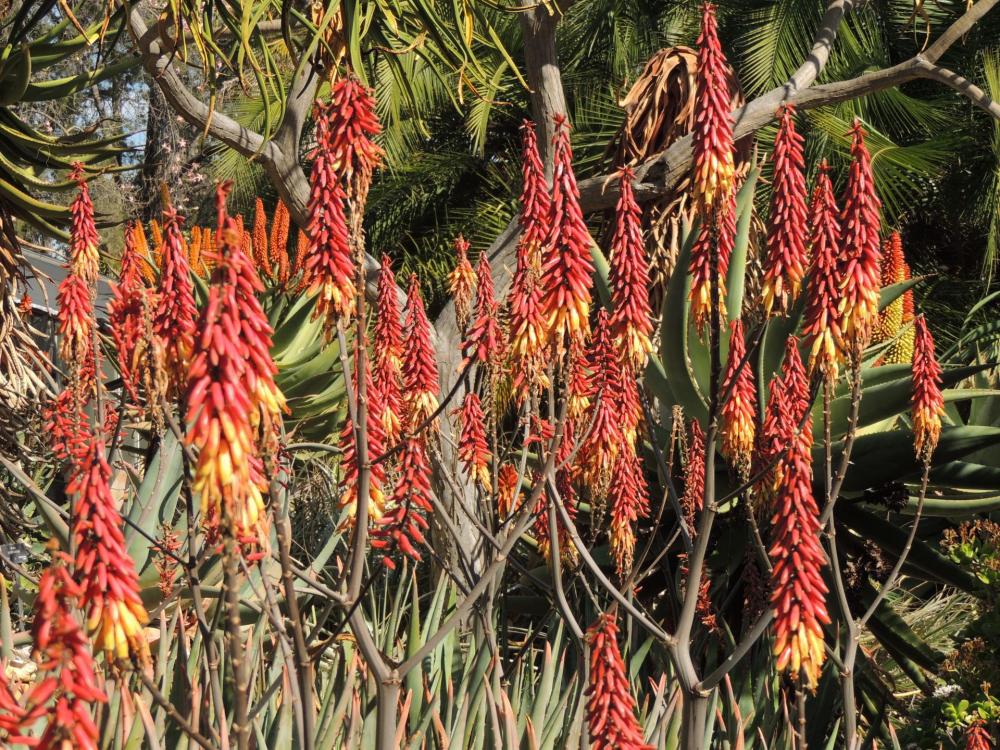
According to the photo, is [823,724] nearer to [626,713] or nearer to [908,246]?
[626,713]

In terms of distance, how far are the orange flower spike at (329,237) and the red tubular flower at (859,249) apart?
1075 millimetres

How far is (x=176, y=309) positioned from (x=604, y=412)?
4.03ft

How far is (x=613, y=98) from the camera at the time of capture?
1034cm

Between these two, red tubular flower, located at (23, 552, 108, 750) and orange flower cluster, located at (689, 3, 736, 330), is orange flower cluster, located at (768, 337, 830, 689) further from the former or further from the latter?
red tubular flower, located at (23, 552, 108, 750)

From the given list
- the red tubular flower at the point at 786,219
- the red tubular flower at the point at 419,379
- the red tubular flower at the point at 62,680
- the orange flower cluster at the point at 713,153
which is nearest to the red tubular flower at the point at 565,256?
the orange flower cluster at the point at 713,153

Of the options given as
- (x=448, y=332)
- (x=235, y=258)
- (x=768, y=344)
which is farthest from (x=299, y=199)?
(x=235, y=258)

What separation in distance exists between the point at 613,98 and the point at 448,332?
5.92 meters

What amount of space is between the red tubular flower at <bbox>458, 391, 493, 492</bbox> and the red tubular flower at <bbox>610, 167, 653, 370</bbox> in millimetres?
640

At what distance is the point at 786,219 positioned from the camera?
241 cm

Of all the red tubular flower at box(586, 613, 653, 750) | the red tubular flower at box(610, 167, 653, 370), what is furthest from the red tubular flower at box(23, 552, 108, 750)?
the red tubular flower at box(610, 167, 653, 370)

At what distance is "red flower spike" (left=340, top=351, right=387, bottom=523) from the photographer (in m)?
2.23

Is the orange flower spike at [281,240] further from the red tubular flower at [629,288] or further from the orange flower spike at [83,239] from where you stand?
the red tubular flower at [629,288]

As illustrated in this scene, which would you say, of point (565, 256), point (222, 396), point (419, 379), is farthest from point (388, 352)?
point (222, 396)

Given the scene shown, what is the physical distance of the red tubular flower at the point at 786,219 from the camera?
233cm
